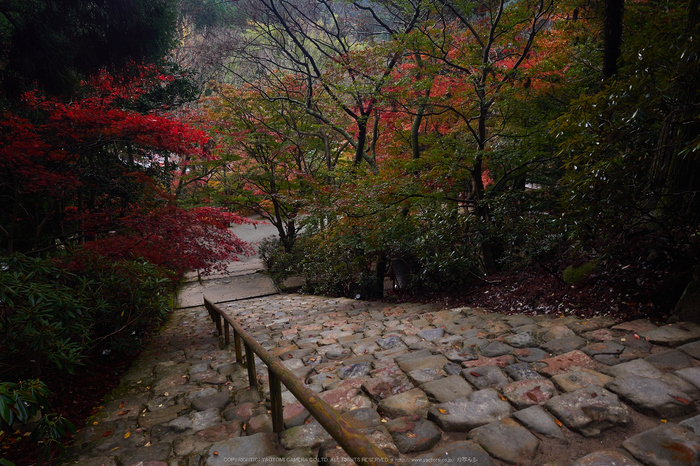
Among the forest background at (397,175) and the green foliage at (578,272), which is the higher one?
the forest background at (397,175)

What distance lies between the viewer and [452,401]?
8.36ft

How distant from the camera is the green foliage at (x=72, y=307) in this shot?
2.87 meters

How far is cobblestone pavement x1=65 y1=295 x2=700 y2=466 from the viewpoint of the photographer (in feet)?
6.74

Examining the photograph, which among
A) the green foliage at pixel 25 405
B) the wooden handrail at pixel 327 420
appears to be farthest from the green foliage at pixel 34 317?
the wooden handrail at pixel 327 420

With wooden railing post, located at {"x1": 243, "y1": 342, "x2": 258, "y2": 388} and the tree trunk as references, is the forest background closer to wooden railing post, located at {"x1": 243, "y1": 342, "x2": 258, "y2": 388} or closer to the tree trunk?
the tree trunk

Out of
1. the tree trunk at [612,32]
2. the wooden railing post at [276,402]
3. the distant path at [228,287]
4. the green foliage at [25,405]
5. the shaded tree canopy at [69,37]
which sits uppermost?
the shaded tree canopy at [69,37]

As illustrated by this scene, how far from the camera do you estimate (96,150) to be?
6.61 m

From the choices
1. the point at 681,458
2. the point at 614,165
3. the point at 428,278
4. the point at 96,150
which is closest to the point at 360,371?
the point at 681,458

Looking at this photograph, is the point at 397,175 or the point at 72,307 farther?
the point at 397,175

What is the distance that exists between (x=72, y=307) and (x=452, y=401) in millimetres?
3454

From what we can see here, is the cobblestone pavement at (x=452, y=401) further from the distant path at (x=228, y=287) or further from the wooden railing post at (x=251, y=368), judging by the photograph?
the distant path at (x=228, y=287)

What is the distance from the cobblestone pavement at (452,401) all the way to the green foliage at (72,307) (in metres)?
0.60

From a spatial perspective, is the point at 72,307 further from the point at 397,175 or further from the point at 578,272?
the point at 397,175

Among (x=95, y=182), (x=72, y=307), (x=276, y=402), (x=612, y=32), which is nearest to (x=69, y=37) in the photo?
(x=95, y=182)
